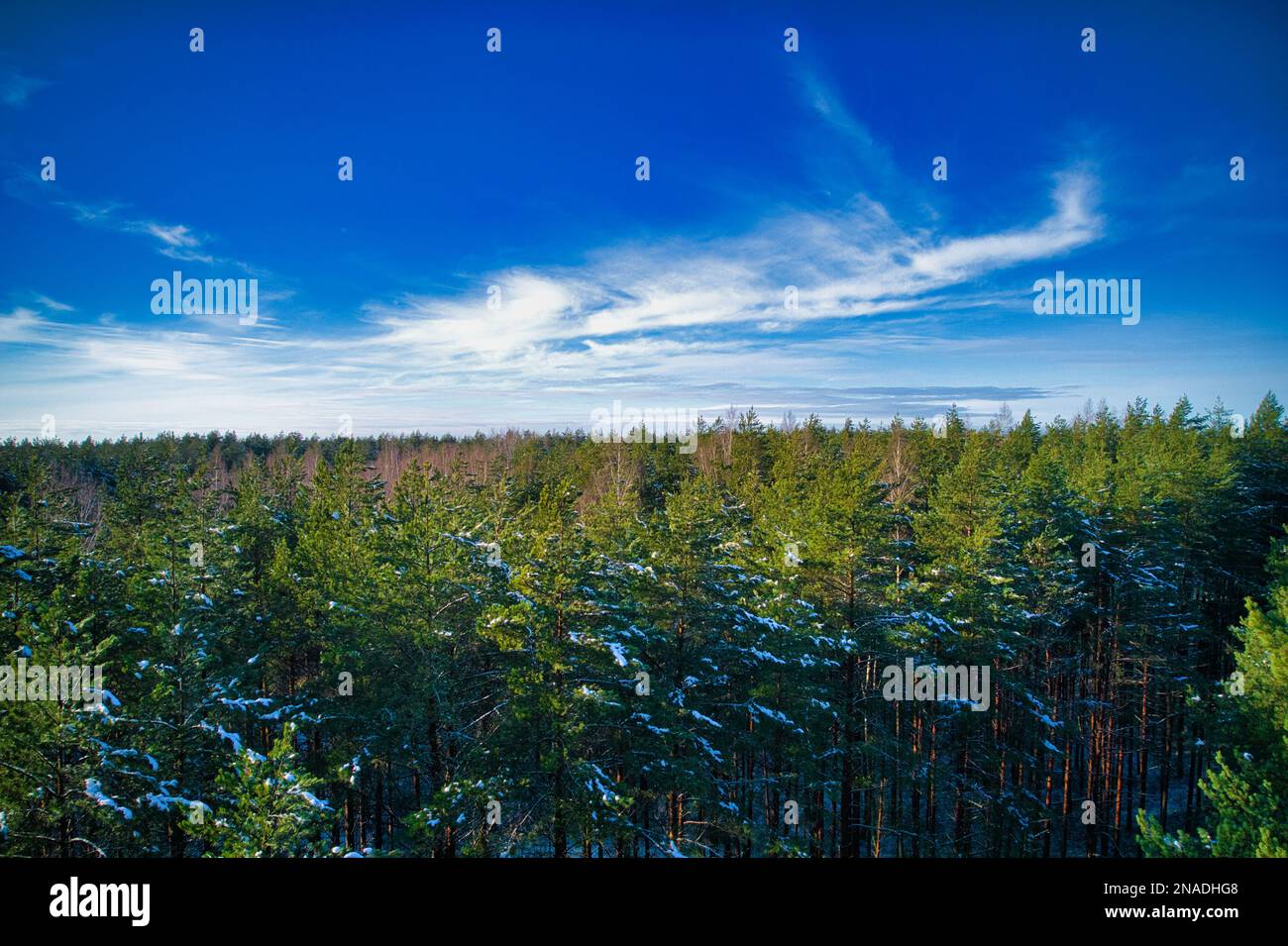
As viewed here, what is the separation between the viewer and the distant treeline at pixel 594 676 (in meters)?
11.5

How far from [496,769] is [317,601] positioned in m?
8.34

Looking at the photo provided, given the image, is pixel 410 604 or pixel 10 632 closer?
pixel 10 632

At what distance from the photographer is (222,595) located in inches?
714

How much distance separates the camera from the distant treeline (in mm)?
11523

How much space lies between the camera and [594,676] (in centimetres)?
1419
